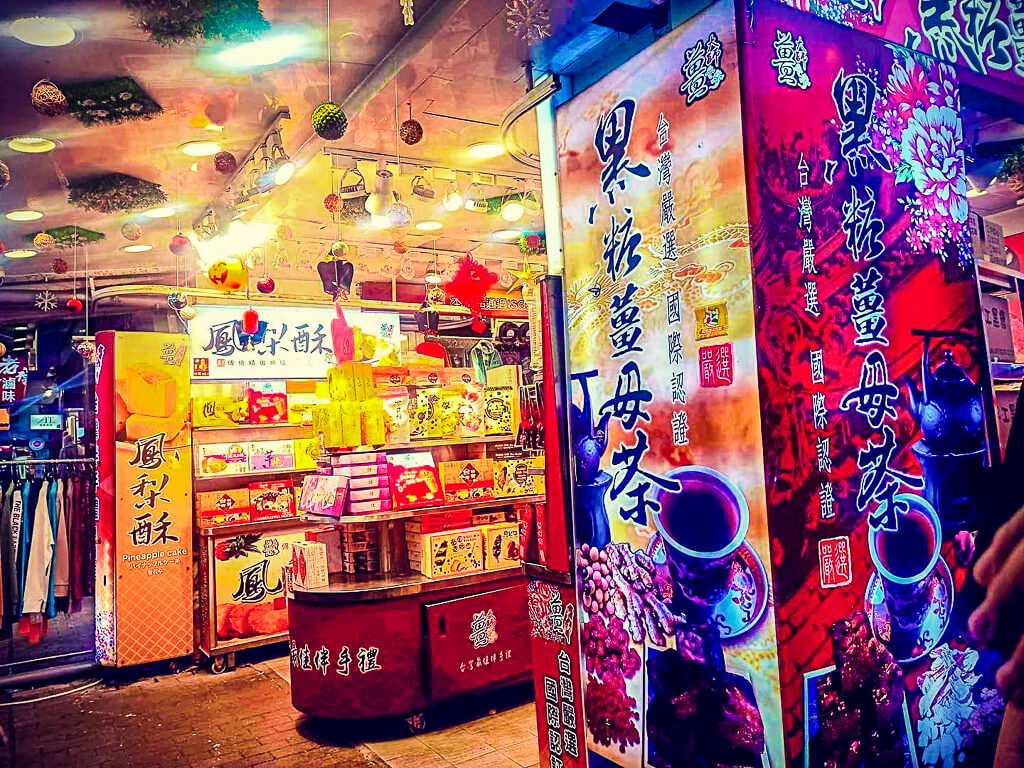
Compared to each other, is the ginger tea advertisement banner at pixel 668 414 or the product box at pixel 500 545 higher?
the ginger tea advertisement banner at pixel 668 414

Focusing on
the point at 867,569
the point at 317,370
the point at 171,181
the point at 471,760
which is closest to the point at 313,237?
the point at 317,370

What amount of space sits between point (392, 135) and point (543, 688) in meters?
3.63

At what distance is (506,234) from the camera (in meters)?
7.59

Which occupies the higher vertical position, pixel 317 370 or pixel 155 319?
pixel 155 319

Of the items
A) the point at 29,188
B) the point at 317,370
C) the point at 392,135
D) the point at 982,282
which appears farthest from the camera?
the point at 317,370

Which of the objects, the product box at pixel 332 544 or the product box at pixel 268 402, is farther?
the product box at pixel 268 402

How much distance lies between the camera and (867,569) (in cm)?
259

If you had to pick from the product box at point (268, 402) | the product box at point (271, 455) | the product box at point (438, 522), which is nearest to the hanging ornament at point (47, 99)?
the product box at point (438, 522)

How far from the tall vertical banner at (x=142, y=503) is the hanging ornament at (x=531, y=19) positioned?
15.0ft

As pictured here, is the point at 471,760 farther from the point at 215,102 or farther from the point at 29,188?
the point at 29,188

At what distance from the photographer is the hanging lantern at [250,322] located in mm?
6262

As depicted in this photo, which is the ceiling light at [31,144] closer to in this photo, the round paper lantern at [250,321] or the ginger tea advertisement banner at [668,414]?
the round paper lantern at [250,321]

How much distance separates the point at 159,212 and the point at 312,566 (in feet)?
11.2

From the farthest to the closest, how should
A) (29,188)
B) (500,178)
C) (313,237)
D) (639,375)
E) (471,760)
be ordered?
1. (313,237)
2. (500,178)
3. (29,188)
4. (471,760)
5. (639,375)
